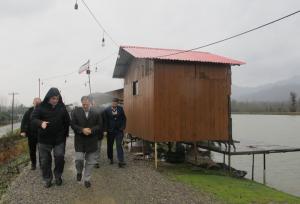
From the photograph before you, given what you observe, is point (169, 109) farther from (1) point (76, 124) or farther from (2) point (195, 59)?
(1) point (76, 124)

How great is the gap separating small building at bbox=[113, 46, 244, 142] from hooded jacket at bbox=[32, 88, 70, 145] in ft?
16.9

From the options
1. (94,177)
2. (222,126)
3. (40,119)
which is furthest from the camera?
(222,126)

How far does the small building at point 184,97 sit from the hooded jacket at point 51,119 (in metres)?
5.17

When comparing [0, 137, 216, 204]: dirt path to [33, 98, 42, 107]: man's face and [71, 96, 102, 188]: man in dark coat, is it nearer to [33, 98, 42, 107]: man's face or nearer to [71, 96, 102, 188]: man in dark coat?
[71, 96, 102, 188]: man in dark coat

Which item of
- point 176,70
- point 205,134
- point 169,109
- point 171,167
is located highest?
point 176,70

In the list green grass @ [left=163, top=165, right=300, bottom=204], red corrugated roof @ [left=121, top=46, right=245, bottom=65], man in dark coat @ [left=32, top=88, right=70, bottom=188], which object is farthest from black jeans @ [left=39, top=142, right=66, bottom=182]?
red corrugated roof @ [left=121, top=46, right=245, bottom=65]

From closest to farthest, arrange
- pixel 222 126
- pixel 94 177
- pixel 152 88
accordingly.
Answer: pixel 94 177 < pixel 152 88 < pixel 222 126

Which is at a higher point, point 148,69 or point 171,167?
point 148,69

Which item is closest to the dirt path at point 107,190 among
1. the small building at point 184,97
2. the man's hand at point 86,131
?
the man's hand at point 86,131

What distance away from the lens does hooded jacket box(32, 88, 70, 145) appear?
8438 millimetres

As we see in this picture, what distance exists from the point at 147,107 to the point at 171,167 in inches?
90.2

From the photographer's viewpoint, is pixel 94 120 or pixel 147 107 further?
pixel 147 107

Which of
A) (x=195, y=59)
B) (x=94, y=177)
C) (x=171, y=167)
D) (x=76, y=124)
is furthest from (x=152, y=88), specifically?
(x=76, y=124)

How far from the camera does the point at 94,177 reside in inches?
404
